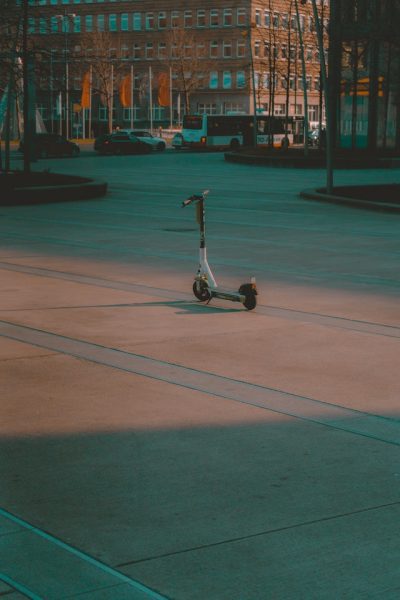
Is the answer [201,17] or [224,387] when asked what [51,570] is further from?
[201,17]

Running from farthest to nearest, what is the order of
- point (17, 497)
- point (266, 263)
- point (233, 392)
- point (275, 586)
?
1. point (266, 263)
2. point (233, 392)
3. point (17, 497)
4. point (275, 586)

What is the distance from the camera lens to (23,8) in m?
31.5

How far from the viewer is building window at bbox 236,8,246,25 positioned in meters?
124

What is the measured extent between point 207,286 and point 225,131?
79.4 metres

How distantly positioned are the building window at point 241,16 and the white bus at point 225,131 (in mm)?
35978

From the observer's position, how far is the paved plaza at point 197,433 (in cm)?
473

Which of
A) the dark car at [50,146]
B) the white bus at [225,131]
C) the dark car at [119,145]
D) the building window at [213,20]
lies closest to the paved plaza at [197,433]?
the dark car at [50,146]

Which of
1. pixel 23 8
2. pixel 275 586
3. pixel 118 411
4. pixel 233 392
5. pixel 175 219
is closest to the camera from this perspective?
pixel 275 586

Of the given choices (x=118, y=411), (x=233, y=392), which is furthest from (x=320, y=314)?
(x=118, y=411)

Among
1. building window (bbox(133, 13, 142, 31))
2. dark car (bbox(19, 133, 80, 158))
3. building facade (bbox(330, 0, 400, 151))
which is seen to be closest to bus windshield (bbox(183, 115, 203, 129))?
dark car (bbox(19, 133, 80, 158))

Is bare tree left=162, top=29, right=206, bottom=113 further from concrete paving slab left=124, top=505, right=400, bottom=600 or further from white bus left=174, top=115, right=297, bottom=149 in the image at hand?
concrete paving slab left=124, top=505, right=400, bottom=600

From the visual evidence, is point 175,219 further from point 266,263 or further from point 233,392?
point 233,392

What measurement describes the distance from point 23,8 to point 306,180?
1247cm

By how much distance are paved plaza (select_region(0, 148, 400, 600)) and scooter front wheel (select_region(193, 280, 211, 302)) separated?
86 millimetres
